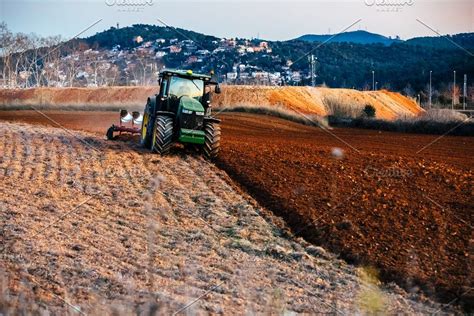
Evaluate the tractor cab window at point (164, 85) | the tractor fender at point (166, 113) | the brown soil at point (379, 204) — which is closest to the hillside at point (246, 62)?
the tractor cab window at point (164, 85)

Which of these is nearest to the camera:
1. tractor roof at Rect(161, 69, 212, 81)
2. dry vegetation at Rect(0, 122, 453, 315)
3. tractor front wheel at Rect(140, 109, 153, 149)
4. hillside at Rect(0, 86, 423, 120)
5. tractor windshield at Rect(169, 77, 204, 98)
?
dry vegetation at Rect(0, 122, 453, 315)

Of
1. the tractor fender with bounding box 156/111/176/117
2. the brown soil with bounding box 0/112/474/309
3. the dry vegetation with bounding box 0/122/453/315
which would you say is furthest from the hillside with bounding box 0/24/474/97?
the dry vegetation with bounding box 0/122/453/315

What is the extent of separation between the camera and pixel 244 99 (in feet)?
176

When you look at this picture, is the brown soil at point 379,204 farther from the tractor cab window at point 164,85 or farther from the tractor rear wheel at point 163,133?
the tractor cab window at point 164,85

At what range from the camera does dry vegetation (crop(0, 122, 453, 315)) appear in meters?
7.26

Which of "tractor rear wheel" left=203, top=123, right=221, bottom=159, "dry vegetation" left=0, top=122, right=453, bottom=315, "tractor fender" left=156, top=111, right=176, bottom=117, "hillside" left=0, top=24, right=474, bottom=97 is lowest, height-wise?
"dry vegetation" left=0, top=122, right=453, bottom=315

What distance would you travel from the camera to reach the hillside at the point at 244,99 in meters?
53.1

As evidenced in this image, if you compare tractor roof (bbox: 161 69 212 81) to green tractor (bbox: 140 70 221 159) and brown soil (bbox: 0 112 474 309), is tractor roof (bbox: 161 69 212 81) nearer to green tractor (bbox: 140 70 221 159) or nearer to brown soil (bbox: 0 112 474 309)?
green tractor (bbox: 140 70 221 159)

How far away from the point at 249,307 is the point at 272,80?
66745 millimetres

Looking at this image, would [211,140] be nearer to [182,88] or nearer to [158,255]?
[182,88]

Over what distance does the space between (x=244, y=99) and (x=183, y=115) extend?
1435 inches

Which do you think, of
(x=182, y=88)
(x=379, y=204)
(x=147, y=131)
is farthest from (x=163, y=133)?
(x=379, y=204)

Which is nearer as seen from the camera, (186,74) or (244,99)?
(186,74)

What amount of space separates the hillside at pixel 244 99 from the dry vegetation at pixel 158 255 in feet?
124
